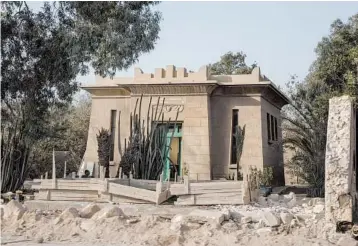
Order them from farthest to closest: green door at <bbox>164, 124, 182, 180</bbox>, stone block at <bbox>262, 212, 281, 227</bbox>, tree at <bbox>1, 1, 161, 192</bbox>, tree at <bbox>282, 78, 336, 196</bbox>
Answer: green door at <bbox>164, 124, 182, 180</bbox>
tree at <bbox>282, 78, 336, 196</bbox>
tree at <bbox>1, 1, 161, 192</bbox>
stone block at <bbox>262, 212, 281, 227</bbox>

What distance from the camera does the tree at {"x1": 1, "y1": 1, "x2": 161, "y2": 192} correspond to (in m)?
11.7

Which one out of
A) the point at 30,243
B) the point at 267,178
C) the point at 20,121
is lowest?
the point at 30,243

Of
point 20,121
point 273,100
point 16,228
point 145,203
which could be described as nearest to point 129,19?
point 20,121

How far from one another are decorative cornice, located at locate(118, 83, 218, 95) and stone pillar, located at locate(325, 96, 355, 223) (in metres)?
8.40

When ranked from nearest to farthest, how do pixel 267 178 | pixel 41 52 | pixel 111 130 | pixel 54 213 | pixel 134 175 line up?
pixel 54 213 < pixel 41 52 < pixel 134 175 < pixel 267 178 < pixel 111 130

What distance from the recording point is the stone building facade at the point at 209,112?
54.5ft

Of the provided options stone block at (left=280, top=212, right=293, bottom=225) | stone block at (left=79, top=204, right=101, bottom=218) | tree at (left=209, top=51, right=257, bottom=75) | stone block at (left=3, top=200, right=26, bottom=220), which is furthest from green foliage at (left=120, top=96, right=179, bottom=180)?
tree at (left=209, top=51, right=257, bottom=75)

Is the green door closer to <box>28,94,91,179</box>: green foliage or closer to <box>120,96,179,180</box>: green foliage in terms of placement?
<box>120,96,179,180</box>: green foliage

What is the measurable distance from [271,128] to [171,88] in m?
4.55

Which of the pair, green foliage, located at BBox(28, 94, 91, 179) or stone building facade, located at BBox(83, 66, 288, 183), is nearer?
stone building facade, located at BBox(83, 66, 288, 183)

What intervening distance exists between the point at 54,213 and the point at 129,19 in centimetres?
533

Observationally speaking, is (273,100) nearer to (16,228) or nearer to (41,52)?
(41,52)

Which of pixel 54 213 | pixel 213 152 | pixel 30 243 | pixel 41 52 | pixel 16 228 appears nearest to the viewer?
pixel 30 243

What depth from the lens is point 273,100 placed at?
19.0 m
